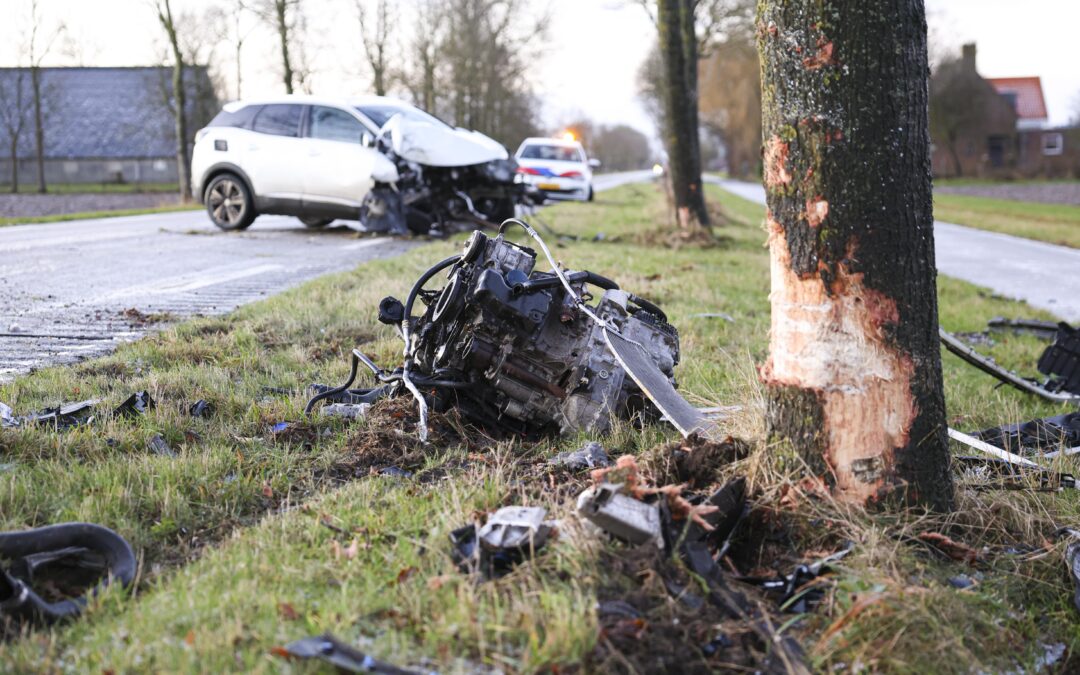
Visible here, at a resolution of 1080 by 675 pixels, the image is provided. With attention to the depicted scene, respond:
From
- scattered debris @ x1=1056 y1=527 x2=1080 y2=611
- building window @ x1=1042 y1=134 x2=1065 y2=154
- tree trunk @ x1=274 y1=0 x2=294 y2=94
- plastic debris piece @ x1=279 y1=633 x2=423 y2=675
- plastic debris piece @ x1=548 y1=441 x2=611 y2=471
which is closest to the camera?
plastic debris piece @ x1=279 y1=633 x2=423 y2=675

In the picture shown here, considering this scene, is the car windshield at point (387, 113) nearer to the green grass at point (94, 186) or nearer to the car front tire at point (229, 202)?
the car front tire at point (229, 202)

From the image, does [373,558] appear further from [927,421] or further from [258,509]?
[927,421]

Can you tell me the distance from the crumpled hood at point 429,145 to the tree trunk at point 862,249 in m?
10.1

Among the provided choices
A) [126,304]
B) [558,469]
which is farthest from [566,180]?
[558,469]

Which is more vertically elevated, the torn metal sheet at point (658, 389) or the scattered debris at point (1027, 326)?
the torn metal sheet at point (658, 389)

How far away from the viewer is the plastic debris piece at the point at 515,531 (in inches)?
102

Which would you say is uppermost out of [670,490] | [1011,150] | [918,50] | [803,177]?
[1011,150]

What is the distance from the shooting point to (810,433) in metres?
2.98

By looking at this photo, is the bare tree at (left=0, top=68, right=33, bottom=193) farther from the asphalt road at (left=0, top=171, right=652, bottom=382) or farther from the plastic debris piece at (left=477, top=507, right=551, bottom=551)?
the plastic debris piece at (left=477, top=507, right=551, bottom=551)

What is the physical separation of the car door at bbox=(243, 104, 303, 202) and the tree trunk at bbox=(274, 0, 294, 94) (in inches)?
910

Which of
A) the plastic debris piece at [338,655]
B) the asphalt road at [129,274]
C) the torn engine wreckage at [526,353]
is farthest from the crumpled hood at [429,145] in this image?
the plastic debris piece at [338,655]

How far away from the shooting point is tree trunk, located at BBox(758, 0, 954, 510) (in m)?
2.88

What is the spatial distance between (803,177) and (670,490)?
43.0 inches

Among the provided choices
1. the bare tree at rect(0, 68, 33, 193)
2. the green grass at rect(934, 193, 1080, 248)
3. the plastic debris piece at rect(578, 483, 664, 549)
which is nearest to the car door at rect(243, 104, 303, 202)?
the plastic debris piece at rect(578, 483, 664, 549)
